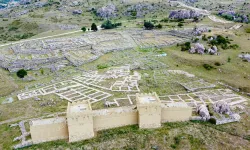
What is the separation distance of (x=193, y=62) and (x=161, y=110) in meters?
21.7

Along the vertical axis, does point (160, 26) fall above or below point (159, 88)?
above

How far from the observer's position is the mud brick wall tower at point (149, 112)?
1092 inches

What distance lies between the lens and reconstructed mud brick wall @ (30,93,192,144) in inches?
1035

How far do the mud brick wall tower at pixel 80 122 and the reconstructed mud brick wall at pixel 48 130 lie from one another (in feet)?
3.12

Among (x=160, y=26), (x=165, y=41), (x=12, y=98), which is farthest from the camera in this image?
(x=160, y=26)

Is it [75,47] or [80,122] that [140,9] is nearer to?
[75,47]

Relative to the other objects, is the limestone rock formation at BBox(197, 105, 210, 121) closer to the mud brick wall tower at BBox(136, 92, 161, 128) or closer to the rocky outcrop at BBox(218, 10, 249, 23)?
the mud brick wall tower at BBox(136, 92, 161, 128)

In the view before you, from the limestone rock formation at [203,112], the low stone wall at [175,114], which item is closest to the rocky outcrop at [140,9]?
the limestone rock formation at [203,112]

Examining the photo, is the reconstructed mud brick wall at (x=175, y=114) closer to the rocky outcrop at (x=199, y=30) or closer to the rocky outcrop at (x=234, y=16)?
the rocky outcrop at (x=199, y=30)

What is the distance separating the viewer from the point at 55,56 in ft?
169

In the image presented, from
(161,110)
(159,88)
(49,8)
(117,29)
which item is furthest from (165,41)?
(49,8)

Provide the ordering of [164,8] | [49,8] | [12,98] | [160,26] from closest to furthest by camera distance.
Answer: [12,98]
[160,26]
[164,8]
[49,8]

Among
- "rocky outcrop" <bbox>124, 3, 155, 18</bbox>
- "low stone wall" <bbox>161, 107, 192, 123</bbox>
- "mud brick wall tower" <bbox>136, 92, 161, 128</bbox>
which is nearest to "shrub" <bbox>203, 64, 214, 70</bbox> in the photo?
"low stone wall" <bbox>161, 107, 192, 123</bbox>

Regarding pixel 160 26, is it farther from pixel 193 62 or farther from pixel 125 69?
pixel 125 69
